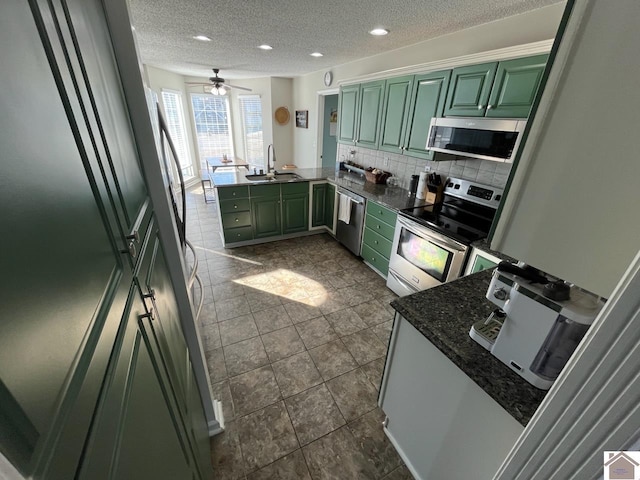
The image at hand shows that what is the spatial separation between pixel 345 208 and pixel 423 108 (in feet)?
4.88

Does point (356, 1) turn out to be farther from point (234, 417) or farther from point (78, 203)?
point (234, 417)

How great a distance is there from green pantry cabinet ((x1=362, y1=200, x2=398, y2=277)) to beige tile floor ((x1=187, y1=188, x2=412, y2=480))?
0.19 m

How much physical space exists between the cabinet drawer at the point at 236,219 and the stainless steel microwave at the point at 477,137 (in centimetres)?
250

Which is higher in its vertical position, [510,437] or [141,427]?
[141,427]

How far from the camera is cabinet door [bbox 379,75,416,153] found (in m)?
2.82

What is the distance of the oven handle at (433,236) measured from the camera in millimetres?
2188

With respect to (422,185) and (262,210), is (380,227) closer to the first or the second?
(422,185)

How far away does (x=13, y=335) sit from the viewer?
27 cm

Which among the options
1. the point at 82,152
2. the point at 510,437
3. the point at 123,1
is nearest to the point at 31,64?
the point at 82,152

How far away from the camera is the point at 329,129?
18.3 feet

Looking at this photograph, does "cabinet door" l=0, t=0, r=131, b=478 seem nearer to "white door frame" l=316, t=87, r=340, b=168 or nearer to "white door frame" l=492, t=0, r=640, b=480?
"white door frame" l=492, t=0, r=640, b=480

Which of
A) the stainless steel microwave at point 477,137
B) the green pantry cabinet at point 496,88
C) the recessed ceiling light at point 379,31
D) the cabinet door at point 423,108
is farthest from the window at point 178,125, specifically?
the green pantry cabinet at point 496,88

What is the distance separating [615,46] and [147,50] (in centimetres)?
505

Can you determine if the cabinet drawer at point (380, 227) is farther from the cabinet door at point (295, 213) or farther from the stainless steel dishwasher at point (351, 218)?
the cabinet door at point (295, 213)
